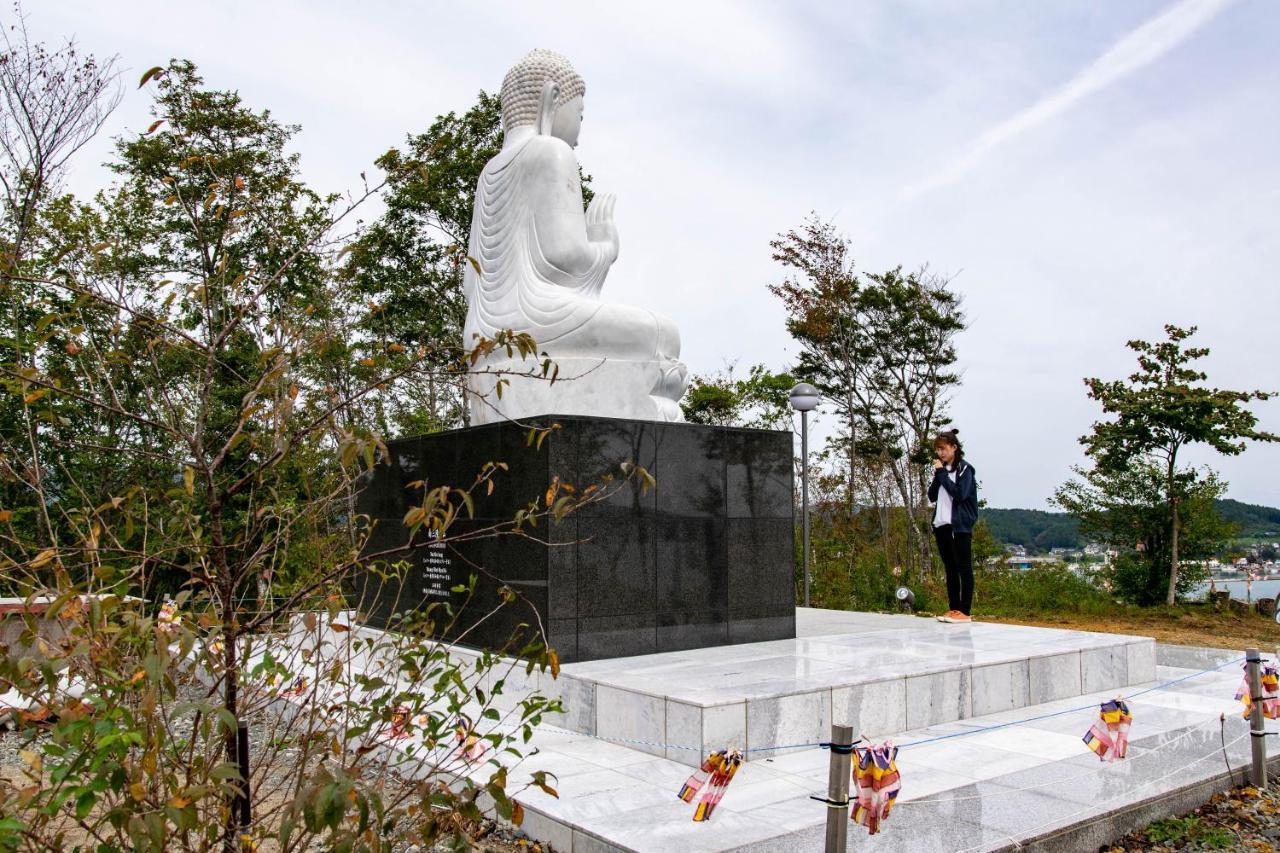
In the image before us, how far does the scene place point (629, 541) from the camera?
19.3 feet

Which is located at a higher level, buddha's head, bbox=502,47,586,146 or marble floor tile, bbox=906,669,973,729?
buddha's head, bbox=502,47,586,146

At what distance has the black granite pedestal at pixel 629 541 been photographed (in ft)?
18.5

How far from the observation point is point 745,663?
5496 mm

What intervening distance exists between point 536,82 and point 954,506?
463 centimetres

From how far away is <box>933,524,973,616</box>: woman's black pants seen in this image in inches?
297

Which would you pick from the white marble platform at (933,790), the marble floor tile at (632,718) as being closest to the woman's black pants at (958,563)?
the white marble platform at (933,790)

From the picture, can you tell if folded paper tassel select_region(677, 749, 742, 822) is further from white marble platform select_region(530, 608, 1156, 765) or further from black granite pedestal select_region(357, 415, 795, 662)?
black granite pedestal select_region(357, 415, 795, 662)

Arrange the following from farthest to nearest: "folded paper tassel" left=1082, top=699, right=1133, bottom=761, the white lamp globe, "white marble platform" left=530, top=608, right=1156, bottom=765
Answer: the white lamp globe, "white marble platform" left=530, top=608, right=1156, bottom=765, "folded paper tassel" left=1082, top=699, right=1133, bottom=761

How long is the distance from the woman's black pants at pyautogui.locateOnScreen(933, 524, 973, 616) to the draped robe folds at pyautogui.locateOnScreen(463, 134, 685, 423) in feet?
8.37

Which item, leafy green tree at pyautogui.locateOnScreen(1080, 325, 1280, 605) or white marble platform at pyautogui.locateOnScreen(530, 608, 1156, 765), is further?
leafy green tree at pyautogui.locateOnScreen(1080, 325, 1280, 605)

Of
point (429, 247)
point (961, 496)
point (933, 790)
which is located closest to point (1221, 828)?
point (933, 790)

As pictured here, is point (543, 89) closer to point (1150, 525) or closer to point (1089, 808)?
point (1089, 808)

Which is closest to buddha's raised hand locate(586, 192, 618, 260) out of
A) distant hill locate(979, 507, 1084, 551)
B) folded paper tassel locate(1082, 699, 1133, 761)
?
folded paper tassel locate(1082, 699, 1133, 761)

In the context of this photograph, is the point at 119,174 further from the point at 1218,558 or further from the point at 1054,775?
the point at 1218,558
